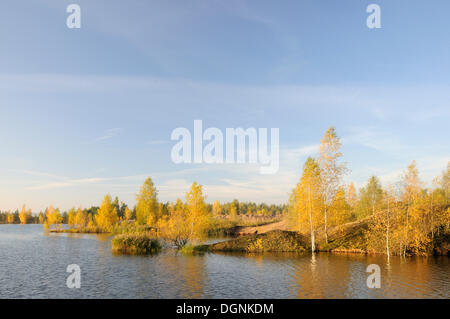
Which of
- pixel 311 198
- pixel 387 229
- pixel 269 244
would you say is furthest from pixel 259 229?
pixel 387 229

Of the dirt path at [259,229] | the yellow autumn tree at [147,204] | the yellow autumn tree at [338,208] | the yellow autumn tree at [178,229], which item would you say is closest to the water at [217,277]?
the yellow autumn tree at [178,229]

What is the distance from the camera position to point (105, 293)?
21828mm

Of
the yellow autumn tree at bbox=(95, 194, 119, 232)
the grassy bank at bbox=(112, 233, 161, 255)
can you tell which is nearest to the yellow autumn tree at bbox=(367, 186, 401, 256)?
the grassy bank at bbox=(112, 233, 161, 255)

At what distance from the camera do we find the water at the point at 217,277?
72.2 feet

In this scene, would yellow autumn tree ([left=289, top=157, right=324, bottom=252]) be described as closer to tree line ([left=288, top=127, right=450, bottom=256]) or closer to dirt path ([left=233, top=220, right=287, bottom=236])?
tree line ([left=288, top=127, right=450, bottom=256])

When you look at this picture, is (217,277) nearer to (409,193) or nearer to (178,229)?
(178,229)

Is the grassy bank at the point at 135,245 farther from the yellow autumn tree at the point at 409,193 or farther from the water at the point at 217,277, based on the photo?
the yellow autumn tree at the point at 409,193

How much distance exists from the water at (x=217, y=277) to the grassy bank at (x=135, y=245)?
4.43m

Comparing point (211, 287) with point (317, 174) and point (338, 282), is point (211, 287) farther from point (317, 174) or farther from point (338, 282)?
point (317, 174)

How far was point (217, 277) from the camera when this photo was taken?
89.8 ft

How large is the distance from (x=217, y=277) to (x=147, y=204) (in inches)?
2255
